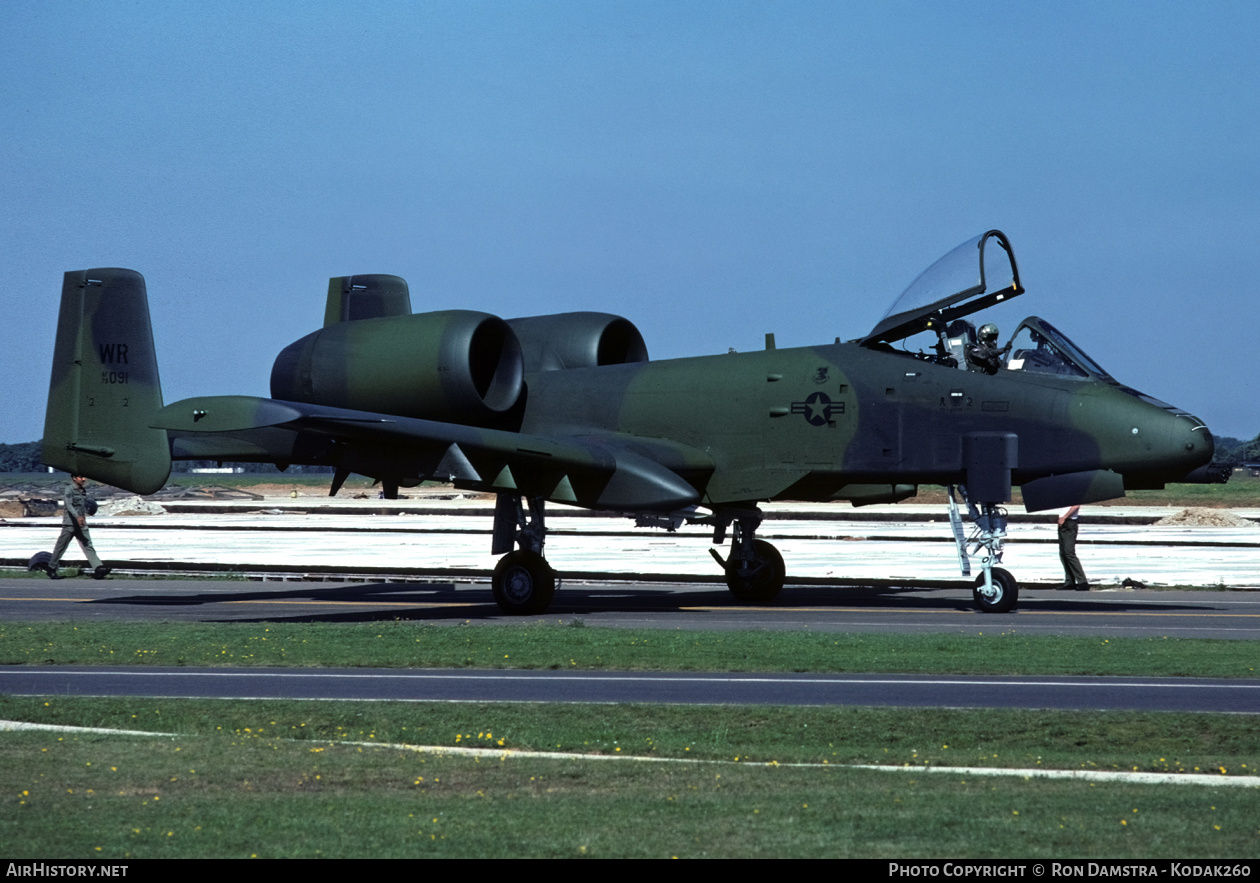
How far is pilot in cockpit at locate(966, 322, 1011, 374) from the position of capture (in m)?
20.0

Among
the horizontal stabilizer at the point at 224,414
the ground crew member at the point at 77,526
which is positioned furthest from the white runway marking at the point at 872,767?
the ground crew member at the point at 77,526

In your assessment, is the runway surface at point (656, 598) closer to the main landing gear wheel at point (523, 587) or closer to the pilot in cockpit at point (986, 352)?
the main landing gear wheel at point (523, 587)

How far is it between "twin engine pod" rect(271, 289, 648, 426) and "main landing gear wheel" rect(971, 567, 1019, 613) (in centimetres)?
778

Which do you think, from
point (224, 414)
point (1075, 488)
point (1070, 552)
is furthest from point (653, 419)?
point (1070, 552)

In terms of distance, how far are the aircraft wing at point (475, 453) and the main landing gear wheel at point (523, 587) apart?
42.3 inches

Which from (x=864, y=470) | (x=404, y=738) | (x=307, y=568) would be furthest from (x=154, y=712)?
(x=307, y=568)

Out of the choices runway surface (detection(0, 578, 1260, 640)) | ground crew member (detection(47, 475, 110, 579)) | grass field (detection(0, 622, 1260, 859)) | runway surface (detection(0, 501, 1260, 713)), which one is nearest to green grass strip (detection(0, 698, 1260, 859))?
grass field (detection(0, 622, 1260, 859))

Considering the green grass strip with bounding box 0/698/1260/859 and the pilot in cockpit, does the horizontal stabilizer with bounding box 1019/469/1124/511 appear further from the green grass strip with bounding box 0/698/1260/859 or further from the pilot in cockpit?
the green grass strip with bounding box 0/698/1260/859

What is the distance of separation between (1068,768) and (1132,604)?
43.8 ft

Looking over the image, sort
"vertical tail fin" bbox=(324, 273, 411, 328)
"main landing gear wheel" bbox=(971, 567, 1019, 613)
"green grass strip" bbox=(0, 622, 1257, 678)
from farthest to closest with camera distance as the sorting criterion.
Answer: "vertical tail fin" bbox=(324, 273, 411, 328), "main landing gear wheel" bbox=(971, 567, 1019, 613), "green grass strip" bbox=(0, 622, 1257, 678)

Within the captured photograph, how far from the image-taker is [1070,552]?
2391 cm

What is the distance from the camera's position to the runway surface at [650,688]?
11.6 meters

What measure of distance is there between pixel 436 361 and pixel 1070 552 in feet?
35.3

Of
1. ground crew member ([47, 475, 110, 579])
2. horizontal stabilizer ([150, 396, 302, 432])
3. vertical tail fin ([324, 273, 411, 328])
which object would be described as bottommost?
ground crew member ([47, 475, 110, 579])
